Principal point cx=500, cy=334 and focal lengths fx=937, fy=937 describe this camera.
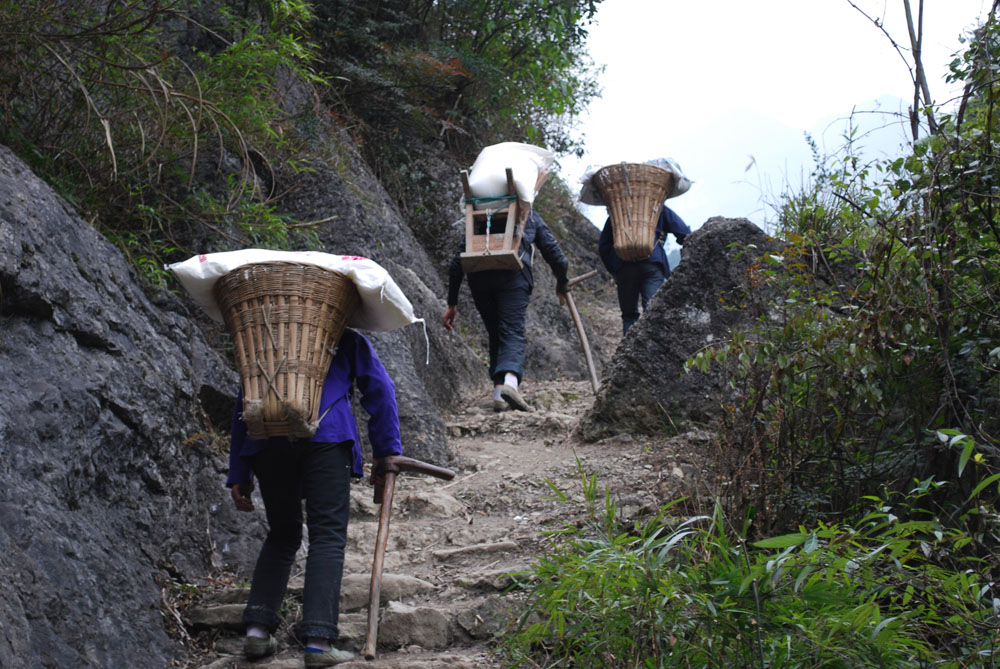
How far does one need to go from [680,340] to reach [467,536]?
87.7 inches

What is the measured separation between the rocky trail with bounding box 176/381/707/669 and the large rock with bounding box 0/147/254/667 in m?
0.31

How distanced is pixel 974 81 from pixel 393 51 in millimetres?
8206

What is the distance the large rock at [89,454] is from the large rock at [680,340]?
2671 millimetres

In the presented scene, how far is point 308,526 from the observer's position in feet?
11.6

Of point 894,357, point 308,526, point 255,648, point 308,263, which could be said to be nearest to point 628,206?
point 894,357

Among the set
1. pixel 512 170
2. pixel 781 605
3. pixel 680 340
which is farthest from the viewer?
pixel 512 170

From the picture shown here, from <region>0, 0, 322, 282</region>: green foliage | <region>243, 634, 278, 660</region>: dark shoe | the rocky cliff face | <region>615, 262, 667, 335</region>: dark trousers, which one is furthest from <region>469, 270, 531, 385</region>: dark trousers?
<region>243, 634, 278, 660</region>: dark shoe

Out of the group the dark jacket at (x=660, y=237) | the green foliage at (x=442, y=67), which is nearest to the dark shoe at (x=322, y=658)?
the dark jacket at (x=660, y=237)

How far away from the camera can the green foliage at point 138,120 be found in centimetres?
523

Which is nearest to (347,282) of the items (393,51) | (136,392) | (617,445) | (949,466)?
(136,392)

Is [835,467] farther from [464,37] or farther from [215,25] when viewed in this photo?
[464,37]

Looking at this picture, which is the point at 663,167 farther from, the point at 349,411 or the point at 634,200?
the point at 349,411

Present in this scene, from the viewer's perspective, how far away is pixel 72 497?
3.64 m

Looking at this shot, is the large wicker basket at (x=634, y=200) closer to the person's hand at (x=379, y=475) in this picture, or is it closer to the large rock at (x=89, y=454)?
the large rock at (x=89, y=454)
